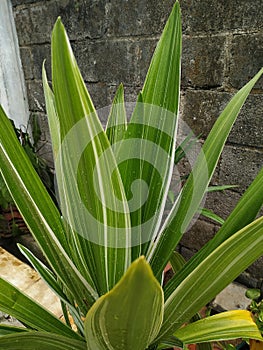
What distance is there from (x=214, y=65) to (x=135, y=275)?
106 centimetres

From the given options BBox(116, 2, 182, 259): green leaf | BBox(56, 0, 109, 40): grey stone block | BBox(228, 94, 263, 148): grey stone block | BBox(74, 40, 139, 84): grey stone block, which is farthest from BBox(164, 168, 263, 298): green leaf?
BBox(56, 0, 109, 40): grey stone block

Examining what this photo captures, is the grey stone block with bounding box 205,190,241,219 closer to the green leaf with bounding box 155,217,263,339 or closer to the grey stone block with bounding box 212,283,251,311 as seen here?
the grey stone block with bounding box 212,283,251,311

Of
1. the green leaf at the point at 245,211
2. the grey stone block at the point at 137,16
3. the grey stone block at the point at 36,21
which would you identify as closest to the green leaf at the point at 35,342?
the green leaf at the point at 245,211

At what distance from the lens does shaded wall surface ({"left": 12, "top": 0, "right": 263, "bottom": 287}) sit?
107cm

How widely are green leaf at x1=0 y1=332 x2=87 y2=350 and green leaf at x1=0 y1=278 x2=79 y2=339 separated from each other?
0.17 feet

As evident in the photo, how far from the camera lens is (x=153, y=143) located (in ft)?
1.61

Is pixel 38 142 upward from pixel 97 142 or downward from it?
downward

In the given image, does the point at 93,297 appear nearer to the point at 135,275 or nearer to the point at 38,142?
the point at 135,275

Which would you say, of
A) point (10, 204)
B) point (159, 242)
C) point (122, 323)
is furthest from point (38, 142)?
point (122, 323)

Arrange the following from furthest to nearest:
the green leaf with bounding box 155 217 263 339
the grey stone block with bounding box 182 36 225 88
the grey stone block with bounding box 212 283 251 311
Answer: the grey stone block with bounding box 212 283 251 311 → the grey stone block with bounding box 182 36 225 88 → the green leaf with bounding box 155 217 263 339

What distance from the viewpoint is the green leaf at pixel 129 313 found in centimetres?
27

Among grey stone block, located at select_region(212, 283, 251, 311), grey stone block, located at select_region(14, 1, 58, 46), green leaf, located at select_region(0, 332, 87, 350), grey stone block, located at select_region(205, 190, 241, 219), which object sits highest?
grey stone block, located at select_region(14, 1, 58, 46)

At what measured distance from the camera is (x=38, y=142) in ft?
6.69

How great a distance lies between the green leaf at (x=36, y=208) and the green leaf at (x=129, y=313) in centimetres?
10
